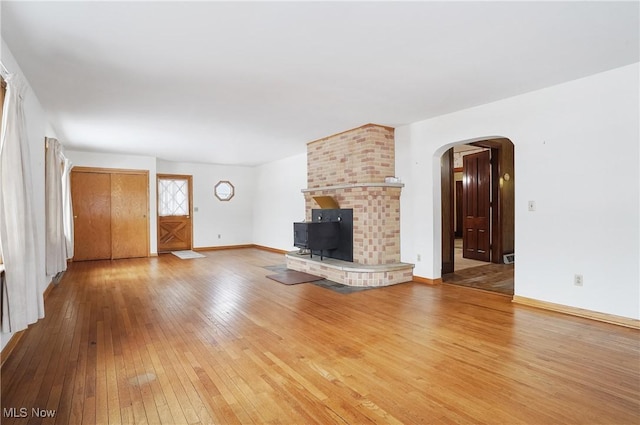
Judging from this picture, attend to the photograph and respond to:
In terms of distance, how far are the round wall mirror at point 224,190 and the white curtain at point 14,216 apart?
6.96m

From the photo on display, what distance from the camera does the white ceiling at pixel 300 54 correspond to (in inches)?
89.4

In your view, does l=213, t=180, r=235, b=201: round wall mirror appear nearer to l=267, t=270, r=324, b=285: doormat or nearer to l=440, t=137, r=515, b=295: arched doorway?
l=267, t=270, r=324, b=285: doormat

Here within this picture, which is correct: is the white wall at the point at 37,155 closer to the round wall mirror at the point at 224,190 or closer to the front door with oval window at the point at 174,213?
the front door with oval window at the point at 174,213

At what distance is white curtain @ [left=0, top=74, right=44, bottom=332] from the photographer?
2.40 meters

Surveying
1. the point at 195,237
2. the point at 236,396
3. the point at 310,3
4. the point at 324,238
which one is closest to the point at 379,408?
the point at 236,396

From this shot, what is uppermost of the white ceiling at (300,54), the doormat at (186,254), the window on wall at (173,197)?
the white ceiling at (300,54)

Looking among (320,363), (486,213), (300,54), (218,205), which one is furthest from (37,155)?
(486,213)

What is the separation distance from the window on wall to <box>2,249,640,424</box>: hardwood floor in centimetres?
496

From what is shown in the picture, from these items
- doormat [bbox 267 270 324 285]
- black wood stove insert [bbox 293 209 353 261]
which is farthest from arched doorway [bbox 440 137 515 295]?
doormat [bbox 267 270 324 285]

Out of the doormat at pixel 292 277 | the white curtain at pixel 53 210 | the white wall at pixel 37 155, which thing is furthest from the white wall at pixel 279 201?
the white wall at pixel 37 155

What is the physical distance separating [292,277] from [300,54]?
11.9ft

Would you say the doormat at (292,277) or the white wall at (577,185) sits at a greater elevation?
the white wall at (577,185)

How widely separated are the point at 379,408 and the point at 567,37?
3.06 meters

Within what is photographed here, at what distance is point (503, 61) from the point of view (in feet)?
10.0
